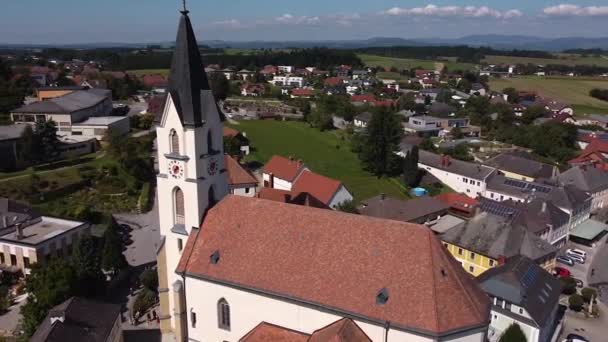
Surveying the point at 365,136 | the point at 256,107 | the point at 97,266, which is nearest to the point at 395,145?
the point at 365,136

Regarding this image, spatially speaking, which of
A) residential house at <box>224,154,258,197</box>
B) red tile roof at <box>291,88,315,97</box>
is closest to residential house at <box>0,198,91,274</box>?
residential house at <box>224,154,258,197</box>

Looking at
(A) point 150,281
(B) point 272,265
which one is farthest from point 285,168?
(B) point 272,265

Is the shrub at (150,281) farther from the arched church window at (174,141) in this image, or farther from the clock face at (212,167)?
the arched church window at (174,141)

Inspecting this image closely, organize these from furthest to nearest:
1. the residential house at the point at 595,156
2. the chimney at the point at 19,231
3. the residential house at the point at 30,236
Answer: the residential house at the point at 595,156 → the chimney at the point at 19,231 → the residential house at the point at 30,236

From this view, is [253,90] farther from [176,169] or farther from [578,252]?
[176,169]

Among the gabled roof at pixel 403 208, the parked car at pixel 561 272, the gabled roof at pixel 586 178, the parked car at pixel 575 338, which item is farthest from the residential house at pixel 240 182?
the gabled roof at pixel 586 178
